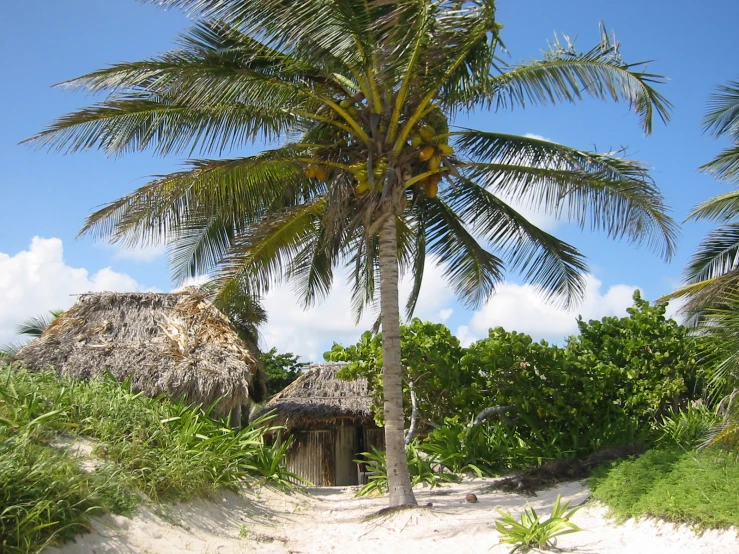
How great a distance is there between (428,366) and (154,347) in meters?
4.69

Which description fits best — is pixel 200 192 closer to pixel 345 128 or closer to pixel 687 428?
pixel 345 128

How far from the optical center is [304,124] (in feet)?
29.6

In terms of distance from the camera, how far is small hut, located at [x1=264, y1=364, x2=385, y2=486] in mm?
15914

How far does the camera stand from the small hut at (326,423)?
52.2 ft

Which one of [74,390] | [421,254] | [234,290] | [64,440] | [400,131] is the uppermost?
[400,131]

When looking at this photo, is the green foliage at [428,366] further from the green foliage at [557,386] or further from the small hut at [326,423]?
the small hut at [326,423]

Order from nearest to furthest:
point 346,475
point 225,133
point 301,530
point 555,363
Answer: point 301,530 < point 225,133 < point 555,363 < point 346,475

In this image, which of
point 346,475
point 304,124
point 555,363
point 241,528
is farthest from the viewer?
point 346,475

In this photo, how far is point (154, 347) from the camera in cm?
1155

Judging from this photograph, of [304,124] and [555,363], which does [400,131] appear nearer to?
[304,124]

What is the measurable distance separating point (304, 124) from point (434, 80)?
2.02 metres

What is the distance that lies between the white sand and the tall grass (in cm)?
22

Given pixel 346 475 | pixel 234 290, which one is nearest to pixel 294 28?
pixel 234 290

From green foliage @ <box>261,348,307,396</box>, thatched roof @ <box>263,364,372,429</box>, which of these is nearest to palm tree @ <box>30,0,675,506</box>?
thatched roof @ <box>263,364,372,429</box>
